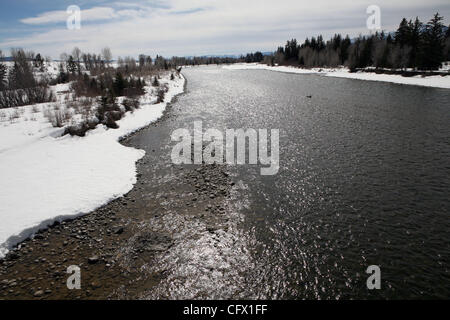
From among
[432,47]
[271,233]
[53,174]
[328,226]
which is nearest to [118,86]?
[53,174]

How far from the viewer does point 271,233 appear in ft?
32.8

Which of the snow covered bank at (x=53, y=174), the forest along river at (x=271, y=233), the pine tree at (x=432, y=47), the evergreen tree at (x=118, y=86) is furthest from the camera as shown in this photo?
the pine tree at (x=432, y=47)

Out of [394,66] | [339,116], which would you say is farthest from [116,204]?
[394,66]

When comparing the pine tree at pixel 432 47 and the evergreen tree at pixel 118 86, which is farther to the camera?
the pine tree at pixel 432 47

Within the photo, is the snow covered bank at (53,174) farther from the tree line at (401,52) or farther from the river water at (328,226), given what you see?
the tree line at (401,52)

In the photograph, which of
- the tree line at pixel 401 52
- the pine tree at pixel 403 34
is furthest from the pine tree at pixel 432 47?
the pine tree at pixel 403 34

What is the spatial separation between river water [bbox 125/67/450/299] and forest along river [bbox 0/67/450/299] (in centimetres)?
5

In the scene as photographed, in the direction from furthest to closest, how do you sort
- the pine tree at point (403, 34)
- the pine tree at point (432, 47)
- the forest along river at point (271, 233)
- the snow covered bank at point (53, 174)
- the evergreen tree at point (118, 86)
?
the pine tree at point (403, 34)
the pine tree at point (432, 47)
the evergreen tree at point (118, 86)
the snow covered bank at point (53, 174)
the forest along river at point (271, 233)

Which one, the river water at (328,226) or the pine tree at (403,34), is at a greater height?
the pine tree at (403,34)

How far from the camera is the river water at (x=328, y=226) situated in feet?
25.2

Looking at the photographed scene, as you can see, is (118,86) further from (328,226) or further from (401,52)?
(401,52)

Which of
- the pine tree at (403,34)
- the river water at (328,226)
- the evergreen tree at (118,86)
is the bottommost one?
the river water at (328,226)

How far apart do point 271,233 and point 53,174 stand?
1297cm

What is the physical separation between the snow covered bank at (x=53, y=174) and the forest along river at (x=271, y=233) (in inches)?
31.4
